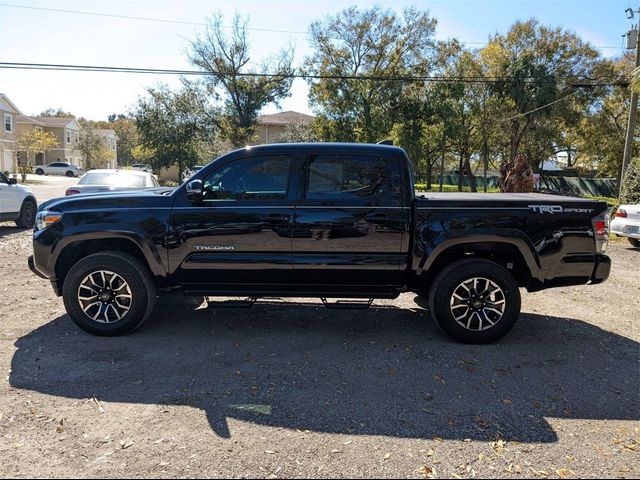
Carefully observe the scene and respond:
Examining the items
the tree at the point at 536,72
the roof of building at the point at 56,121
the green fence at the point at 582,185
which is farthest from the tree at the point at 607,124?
the roof of building at the point at 56,121

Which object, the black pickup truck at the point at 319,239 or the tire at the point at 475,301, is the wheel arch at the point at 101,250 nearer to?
the black pickup truck at the point at 319,239

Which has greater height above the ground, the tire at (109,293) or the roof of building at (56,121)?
the roof of building at (56,121)

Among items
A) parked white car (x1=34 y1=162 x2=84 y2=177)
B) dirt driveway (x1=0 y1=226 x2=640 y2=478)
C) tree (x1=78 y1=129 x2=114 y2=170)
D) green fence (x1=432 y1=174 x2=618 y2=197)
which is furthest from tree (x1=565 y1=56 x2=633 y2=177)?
tree (x1=78 y1=129 x2=114 y2=170)

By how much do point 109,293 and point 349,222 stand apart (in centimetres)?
259

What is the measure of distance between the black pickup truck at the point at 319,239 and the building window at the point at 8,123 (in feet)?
173

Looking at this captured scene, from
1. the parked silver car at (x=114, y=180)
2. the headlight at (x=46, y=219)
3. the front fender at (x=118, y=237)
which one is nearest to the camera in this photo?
the front fender at (x=118, y=237)

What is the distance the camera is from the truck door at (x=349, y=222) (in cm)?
494

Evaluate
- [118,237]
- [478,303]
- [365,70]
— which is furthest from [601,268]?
[365,70]

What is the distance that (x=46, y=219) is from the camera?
5.16m

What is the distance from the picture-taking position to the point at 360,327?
5.59 m

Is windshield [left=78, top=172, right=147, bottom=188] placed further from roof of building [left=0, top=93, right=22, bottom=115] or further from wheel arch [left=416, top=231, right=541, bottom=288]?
roof of building [left=0, top=93, right=22, bottom=115]

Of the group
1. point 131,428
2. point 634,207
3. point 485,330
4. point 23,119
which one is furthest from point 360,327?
point 23,119

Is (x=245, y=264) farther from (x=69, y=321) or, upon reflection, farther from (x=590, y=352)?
(x=590, y=352)

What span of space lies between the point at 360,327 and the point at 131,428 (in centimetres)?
283
